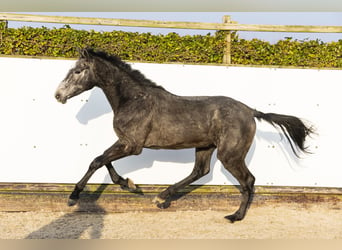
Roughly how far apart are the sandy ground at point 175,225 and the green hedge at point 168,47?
256 cm

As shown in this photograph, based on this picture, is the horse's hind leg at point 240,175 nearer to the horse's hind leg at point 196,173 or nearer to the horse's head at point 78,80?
the horse's hind leg at point 196,173

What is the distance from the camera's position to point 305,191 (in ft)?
21.6

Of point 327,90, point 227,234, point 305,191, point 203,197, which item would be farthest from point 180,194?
point 327,90

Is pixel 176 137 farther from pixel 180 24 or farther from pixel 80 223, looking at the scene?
pixel 180 24

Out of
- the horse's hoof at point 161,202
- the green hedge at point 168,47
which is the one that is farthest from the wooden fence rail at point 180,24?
the horse's hoof at point 161,202

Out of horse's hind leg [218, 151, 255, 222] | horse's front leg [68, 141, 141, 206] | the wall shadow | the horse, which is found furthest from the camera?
horse's hind leg [218, 151, 255, 222]

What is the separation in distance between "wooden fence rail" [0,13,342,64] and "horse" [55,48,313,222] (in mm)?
1218

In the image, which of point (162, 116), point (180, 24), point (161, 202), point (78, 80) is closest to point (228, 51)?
point (180, 24)

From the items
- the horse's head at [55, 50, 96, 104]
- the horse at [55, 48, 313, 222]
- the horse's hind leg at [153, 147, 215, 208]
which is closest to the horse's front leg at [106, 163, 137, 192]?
the horse at [55, 48, 313, 222]

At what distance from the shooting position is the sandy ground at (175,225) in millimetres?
4930

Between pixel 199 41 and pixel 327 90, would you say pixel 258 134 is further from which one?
pixel 199 41

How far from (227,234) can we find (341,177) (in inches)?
113

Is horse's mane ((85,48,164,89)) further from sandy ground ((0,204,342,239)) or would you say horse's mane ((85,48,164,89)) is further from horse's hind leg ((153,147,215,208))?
sandy ground ((0,204,342,239))

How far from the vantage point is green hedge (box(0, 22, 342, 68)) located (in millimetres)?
6441
